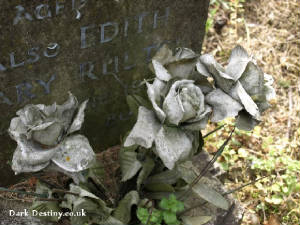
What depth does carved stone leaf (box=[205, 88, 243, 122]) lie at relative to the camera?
1.22 m

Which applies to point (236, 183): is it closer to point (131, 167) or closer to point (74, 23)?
point (131, 167)

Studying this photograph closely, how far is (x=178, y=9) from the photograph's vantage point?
163cm

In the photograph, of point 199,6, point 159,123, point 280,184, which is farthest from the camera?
point 280,184

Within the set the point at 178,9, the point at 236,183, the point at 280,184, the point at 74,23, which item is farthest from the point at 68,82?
the point at 280,184

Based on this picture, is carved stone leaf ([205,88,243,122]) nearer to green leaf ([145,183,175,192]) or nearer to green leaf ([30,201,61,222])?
green leaf ([145,183,175,192])

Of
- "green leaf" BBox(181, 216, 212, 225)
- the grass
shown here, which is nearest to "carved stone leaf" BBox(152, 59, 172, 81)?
"green leaf" BBox(181, 216, 212, 225)

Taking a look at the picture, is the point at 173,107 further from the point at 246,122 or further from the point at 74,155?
the point at 74,155

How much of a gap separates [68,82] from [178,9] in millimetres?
533

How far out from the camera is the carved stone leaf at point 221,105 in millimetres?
1222

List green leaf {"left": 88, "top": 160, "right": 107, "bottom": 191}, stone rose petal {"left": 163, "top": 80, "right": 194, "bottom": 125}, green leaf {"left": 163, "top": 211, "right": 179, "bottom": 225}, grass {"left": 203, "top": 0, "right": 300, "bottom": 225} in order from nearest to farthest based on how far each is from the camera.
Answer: stone rose petal {"left": 163, "top": 80, "right": 194, "bottom": 125}, green leaf {"left": 163, "top": 211, "right": 179, "bottom": 225}, green leaf {"left": 88, "top": 160, "right": 107, "bottom": 191}, grass {"left": 203, "top": 0, "right": 300, "bottom": 225}

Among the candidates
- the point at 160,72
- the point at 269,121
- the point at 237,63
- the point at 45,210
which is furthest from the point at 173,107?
the point at 269,121

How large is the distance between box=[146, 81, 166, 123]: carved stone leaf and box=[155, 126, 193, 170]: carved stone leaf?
43 millimetres

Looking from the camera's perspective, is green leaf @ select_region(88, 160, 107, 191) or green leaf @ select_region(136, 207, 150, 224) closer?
green leaf @ select_region(136, 207, 150, 224)

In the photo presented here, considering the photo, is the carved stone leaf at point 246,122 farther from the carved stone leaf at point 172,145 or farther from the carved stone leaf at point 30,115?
Answer: the carved stone leaf at point 30,115
